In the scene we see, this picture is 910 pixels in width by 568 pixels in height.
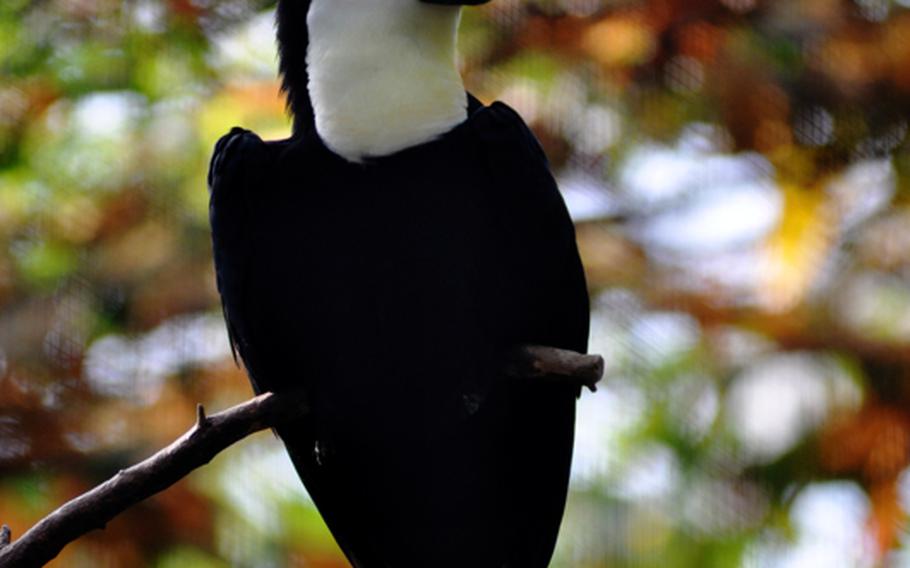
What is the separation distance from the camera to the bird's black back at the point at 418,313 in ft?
9.25

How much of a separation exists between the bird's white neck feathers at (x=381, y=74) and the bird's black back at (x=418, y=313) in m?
0.04

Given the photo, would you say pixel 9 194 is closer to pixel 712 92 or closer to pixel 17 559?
pixel 712 92

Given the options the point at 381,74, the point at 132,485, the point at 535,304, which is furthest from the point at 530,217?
the point at 132,485

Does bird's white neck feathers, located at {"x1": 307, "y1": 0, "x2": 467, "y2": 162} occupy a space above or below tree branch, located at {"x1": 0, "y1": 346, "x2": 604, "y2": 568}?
above

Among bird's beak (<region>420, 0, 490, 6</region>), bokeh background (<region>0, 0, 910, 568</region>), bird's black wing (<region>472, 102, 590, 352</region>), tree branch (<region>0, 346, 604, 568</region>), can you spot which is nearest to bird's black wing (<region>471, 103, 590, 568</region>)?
bird's black wing (<region>472, 102, 590, 352</region>)

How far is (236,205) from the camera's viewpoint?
290 cm

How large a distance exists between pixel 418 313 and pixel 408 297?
0.03m

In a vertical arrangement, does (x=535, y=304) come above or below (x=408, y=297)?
below

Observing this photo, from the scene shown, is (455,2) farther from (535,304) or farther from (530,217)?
(535,304)

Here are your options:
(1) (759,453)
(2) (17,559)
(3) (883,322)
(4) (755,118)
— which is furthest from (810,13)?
(2) (17,559)

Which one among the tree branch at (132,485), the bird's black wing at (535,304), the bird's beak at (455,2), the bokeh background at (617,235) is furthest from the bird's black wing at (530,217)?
the bokeh background at (617,235)

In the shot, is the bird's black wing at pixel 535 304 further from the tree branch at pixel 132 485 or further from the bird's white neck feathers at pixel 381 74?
the tree branch at pixel 132 485

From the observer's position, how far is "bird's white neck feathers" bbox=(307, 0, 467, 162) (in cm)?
290

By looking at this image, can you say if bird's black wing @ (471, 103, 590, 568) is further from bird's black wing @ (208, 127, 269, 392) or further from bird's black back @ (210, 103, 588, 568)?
bird's black wing @ (208, 127, 269, 392)
